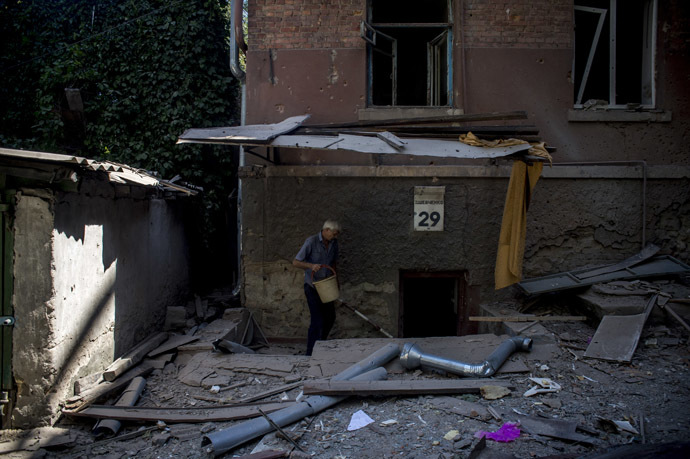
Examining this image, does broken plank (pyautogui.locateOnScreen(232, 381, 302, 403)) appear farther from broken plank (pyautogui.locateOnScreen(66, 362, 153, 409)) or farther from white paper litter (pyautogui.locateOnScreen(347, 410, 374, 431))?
broken plank (pyautogui.locateOnScreen(66, 362, 153, 409))

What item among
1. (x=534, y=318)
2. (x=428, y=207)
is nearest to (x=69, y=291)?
(x=428, y=207)

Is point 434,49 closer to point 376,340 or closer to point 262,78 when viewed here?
point 262,78

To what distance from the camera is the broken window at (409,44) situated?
656 cm

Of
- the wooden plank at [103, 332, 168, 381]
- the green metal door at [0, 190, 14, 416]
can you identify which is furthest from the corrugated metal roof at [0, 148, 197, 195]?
the wooden plank at [103, 332, 168, 381]

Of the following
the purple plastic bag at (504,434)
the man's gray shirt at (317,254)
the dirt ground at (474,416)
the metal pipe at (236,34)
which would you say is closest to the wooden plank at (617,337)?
the dirt ground at (474,416)

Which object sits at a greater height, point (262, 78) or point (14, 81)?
point (14, 81)

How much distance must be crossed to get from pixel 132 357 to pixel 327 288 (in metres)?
2.40

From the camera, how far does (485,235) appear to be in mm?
6391

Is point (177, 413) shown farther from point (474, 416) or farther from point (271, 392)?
point (474, 416)

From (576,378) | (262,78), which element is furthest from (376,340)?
(262,78)

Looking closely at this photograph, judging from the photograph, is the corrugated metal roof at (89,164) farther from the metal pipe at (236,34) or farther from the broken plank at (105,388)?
the metal pipe at (236,34)

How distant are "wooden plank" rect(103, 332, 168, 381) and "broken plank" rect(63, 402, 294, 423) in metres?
0.50

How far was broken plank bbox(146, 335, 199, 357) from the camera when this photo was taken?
214 inches

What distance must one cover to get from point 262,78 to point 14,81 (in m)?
6.16
